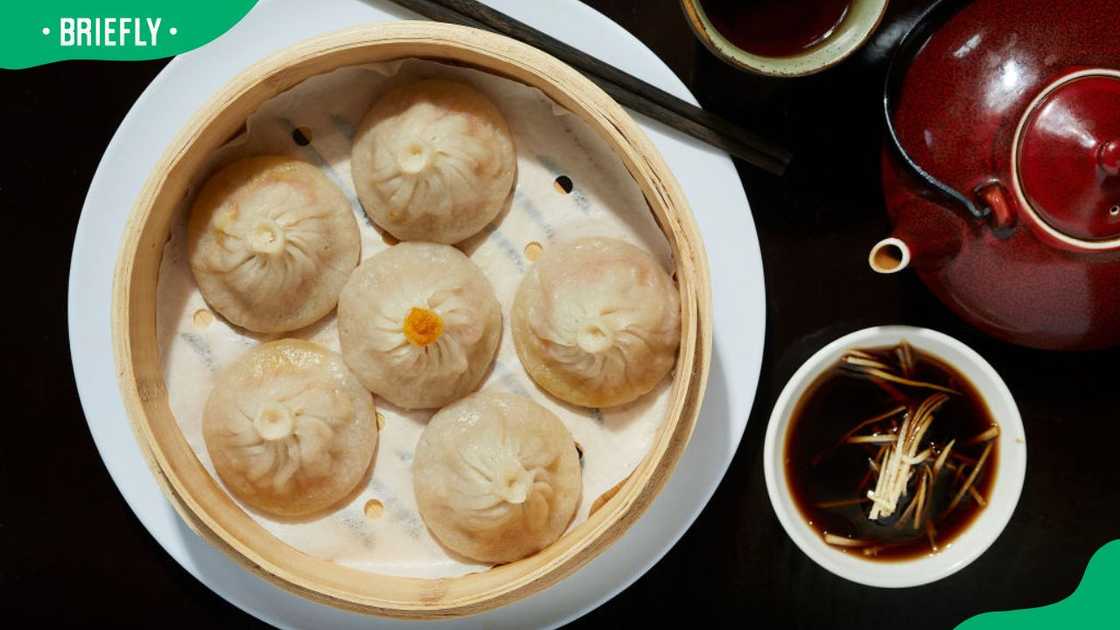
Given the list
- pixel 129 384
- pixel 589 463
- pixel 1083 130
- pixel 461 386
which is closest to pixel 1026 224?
pixel 1083 130

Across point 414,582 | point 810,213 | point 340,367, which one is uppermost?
point 810,213

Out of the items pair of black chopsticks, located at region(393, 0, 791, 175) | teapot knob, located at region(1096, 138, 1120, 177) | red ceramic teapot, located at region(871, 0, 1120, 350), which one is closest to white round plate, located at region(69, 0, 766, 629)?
pair of black chopsticks, located at region(393, 0, 791, 175)

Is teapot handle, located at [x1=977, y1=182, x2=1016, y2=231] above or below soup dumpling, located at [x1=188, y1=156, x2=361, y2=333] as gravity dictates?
below

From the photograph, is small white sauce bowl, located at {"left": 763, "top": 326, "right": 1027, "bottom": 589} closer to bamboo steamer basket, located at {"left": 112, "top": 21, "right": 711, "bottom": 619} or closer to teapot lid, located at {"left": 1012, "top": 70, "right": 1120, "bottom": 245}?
bamboo steamer basket, located at {"left": 112, "top": 21, "right": 711, "bottom": 619}

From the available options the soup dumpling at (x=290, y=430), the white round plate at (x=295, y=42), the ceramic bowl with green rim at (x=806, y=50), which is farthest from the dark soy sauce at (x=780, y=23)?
the soup dumpling at (x=290, y=430)

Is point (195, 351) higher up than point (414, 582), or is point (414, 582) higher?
point (195, 351)

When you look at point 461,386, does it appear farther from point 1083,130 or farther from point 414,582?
point 1083,130

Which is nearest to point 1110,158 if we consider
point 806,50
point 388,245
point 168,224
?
point 806,50
